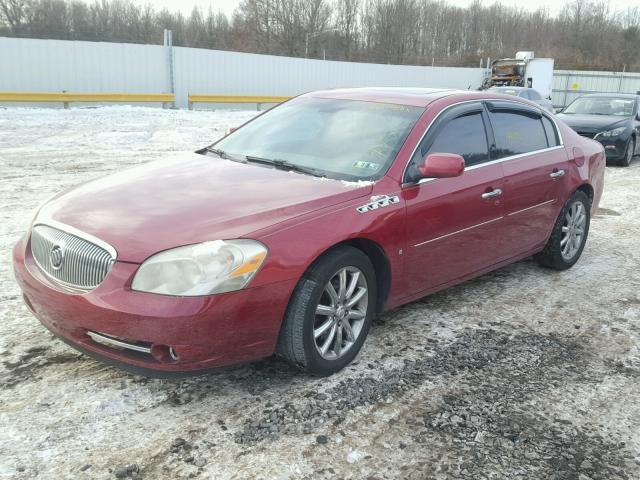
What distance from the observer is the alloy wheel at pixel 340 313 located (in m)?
3.27

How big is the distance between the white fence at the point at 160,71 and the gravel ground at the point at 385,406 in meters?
15.8

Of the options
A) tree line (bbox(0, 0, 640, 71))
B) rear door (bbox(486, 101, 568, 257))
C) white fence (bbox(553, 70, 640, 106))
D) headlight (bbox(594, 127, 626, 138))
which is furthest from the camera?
tree line (bbox(0, 0, 640, 71))

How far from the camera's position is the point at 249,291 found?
2.85 metres

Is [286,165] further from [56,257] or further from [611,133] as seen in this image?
[611,133]

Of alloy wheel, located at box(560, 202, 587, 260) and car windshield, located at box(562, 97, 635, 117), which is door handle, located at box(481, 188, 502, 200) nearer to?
alloy wheel, located at box(560, 202, 587, 260)

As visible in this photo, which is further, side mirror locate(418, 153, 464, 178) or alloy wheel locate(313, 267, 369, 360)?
side mirror locate(418, 153, 464, 178)

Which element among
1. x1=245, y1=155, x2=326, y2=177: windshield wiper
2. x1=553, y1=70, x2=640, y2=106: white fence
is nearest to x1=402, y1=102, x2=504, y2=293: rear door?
x1=245, y1=155, x2=326, y2=177: windshield wiper

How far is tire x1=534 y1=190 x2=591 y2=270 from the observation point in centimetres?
531

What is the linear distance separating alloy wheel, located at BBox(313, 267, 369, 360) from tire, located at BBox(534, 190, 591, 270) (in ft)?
8.50

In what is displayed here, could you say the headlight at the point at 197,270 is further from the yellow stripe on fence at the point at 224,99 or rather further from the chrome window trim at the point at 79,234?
the yellow stripe on fence at the point at 224,99

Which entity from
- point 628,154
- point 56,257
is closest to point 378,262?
point 56,257

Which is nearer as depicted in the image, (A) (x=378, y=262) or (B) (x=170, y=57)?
(A) (x=378, y=262)

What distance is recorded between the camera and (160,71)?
20.8 metres

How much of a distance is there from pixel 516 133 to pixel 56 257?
3.59 meters
